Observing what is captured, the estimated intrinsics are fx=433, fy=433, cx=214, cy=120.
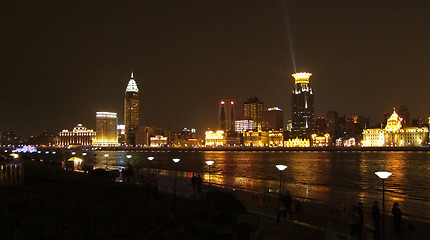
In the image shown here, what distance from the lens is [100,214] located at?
9695mm

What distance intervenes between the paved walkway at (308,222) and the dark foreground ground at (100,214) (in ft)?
3.75

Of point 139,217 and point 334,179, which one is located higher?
point 139,217

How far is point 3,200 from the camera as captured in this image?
955 centimetres

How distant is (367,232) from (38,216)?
8.20m

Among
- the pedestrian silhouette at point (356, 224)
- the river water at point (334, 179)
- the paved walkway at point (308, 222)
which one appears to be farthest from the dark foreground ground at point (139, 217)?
the river water at point (334, 179)

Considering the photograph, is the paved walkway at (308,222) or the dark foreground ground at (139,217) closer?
the dark foreground ground at (139,217)

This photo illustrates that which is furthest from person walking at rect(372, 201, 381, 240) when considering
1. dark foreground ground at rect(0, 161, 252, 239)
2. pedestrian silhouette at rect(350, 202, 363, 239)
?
dark foreground ground at rect(0, 161, 252, 239)

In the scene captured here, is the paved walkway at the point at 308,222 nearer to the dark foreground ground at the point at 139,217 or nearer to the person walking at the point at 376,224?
the dark foreground ground at the point at 139,217

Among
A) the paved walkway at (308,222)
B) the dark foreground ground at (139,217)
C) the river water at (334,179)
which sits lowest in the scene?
the river water at (334,179)

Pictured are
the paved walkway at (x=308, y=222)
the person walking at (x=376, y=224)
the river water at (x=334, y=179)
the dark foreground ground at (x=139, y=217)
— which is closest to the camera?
the dark foreground ground at (x=139, y=217)

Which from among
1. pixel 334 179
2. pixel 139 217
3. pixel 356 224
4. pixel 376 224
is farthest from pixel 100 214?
pixel 334 179

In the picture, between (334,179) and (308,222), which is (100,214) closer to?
(308,222)

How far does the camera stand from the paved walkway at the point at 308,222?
36.0ft

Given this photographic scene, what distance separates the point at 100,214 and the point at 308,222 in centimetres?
645
